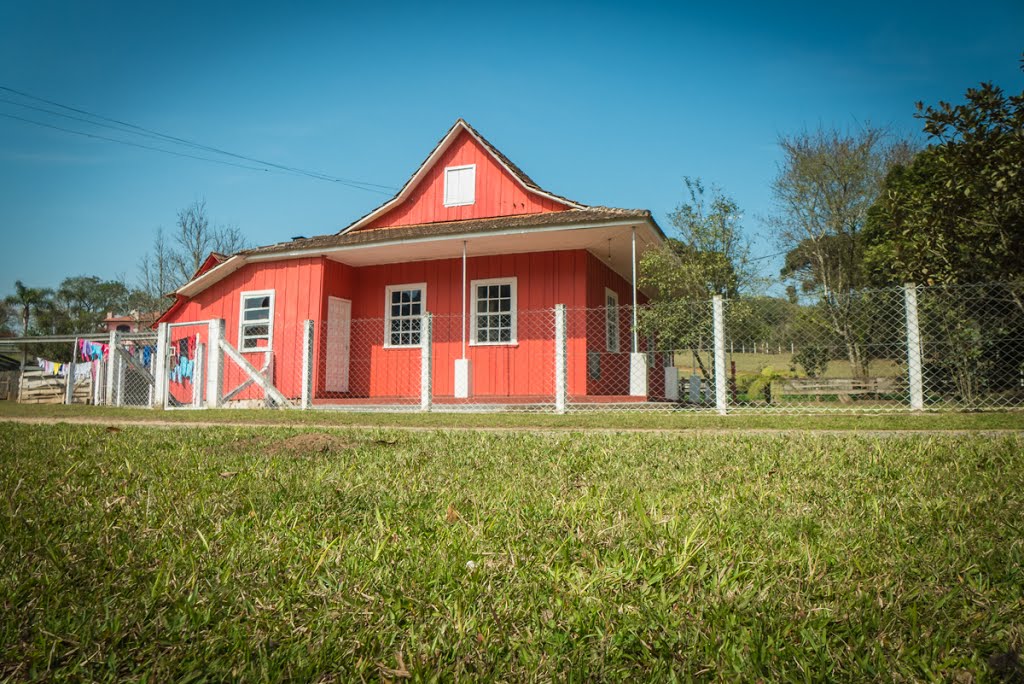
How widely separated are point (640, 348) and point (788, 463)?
475 inches

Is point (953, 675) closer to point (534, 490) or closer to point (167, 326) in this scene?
point (534, 490)

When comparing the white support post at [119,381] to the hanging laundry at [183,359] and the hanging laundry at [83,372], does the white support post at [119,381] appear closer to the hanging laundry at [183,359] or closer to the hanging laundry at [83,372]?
the hanging laundry at [183,359]

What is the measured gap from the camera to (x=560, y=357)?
9.46 meters

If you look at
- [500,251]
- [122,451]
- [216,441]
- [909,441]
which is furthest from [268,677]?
[500,251]

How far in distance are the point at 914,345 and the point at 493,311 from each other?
28.0 ft

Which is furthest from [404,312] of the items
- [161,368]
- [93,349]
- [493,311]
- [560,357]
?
[93,349]

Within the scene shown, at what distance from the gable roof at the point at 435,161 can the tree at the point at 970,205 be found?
7820 mm

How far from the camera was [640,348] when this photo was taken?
15375mm

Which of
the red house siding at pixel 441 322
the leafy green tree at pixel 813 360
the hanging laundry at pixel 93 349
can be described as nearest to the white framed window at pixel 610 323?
the red house siding at pixel 441 322

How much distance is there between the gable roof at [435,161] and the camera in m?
14.8

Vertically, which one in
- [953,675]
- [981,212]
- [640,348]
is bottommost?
[953,675]

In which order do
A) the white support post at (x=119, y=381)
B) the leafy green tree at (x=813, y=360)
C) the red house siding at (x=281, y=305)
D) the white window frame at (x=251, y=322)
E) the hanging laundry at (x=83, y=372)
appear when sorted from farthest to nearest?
the hanging laundry at (x=83, y=372) < the leafy green tree at (x=813, y=360) < the white support post at (x=119, y=381) < the white window frame at (x=251, y=322) < the red house siding at (x=281, y=305)

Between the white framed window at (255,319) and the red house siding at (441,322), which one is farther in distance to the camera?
the white framed window at (255,319)

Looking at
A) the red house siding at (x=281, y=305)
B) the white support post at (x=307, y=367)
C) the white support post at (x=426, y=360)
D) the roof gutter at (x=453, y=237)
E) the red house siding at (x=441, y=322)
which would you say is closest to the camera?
the white support post at (x=426, y=360)
